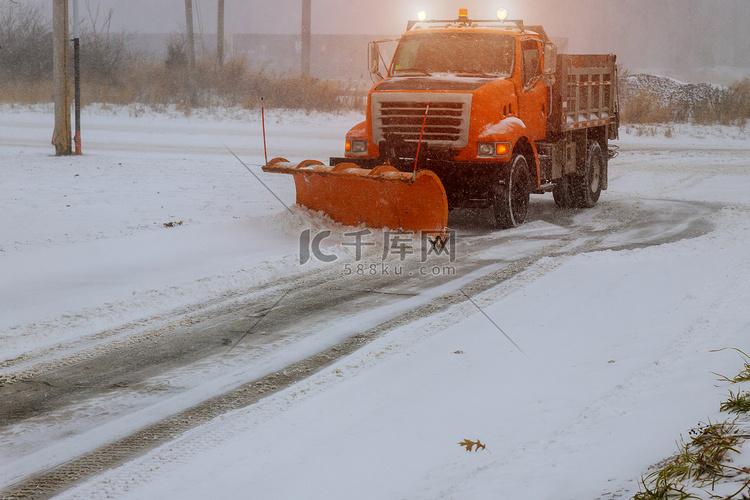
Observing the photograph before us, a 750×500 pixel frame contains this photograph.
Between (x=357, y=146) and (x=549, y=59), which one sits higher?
(x=549, y=59)

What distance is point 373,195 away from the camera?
9.34 metres

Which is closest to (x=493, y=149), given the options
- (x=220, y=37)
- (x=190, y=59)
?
(x=190, y=59)

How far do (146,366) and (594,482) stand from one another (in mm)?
3026

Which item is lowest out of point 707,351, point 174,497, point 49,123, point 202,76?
point 174,497

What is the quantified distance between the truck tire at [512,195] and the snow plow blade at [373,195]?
1255mm

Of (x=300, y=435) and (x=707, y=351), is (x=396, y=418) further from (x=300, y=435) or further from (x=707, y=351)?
(x=707, y=351)

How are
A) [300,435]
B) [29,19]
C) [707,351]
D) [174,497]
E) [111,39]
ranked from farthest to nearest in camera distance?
[111,39]
[29,19]
[707,351]
[300,435]
[174,497]

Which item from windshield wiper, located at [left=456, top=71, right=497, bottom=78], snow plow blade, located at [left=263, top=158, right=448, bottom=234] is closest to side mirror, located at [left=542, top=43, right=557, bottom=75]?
windshield wiper, located at [left=456, top=71, right=497, bottom=78]

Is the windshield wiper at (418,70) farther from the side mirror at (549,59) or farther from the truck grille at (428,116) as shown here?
the side mirror at (549,59)

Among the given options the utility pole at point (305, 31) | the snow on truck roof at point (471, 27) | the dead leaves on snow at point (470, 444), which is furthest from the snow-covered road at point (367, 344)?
the utility pole at point (305, 31)

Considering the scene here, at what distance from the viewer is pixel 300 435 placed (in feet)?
13.3

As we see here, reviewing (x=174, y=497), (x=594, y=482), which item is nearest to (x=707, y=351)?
(x=594, y=482)

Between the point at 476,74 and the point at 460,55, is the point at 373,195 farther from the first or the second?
the point at 460,55

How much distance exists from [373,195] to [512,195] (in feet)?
6.14
